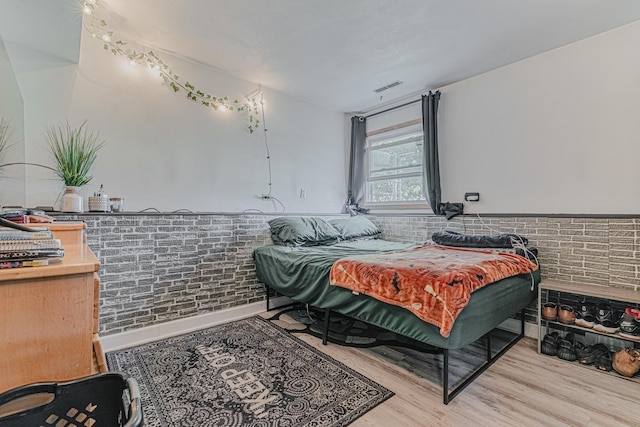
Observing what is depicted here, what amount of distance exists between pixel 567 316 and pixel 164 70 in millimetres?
3943

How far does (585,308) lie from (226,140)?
347 cm

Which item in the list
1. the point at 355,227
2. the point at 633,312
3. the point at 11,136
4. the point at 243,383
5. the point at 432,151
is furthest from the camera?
the point at 355,227

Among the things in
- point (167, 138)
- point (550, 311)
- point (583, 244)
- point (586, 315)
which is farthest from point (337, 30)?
point (586, 315)

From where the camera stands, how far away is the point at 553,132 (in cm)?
264

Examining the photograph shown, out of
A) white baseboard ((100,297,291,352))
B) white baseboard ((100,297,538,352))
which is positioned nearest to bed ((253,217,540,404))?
white baseboard ((100,297,538,352))

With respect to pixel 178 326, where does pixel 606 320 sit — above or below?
above

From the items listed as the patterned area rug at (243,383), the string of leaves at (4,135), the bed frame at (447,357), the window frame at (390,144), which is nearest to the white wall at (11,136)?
the string of leaves at (4,135)

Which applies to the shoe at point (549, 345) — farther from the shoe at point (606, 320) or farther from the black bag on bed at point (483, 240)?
the black bag on bed at point (483, 240)

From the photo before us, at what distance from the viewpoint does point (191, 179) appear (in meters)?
2.91

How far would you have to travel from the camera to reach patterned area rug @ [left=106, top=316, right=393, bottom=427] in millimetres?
1578

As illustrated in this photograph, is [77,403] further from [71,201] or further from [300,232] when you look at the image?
[300,232]

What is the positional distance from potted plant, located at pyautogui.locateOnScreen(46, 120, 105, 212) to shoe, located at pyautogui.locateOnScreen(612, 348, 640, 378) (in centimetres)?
389

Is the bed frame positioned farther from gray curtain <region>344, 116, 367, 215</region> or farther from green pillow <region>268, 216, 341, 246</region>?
gray curtain <region>344, 116, 367, 215</region>

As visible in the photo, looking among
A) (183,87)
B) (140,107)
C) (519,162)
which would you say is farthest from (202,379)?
(519,162)
